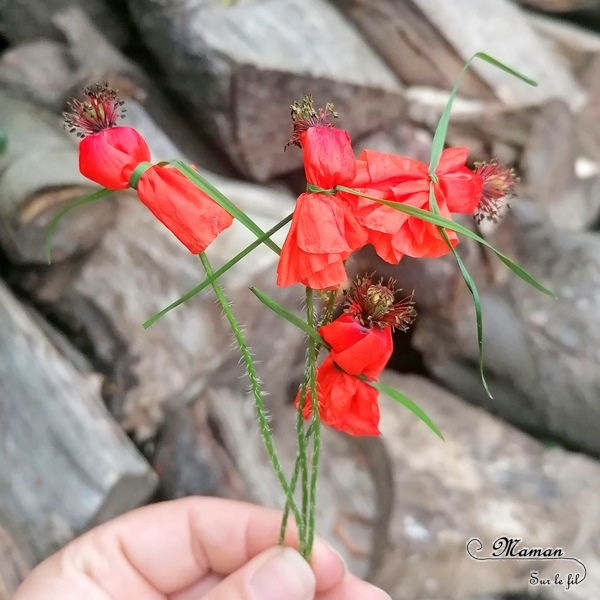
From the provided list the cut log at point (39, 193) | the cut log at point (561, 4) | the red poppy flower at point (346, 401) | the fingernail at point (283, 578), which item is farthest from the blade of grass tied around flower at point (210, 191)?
the cut log at point (561, 4)

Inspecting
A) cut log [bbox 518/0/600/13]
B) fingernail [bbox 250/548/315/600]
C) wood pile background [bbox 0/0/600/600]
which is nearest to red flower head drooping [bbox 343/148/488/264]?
fingernail [bbox 250/548/315/600]

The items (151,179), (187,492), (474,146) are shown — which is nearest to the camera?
(151,179)

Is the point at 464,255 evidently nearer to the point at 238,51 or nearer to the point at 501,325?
the point at 501,325

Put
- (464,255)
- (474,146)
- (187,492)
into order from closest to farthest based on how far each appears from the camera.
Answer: (187,492) → (464,255) → (474,146)

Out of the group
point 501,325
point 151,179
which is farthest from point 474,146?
point 151,179

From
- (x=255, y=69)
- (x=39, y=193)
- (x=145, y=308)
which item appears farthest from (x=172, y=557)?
(x=255, y=69)

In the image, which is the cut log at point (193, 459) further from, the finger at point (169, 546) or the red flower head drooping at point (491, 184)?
the red flower head drooping at point (491, 184)

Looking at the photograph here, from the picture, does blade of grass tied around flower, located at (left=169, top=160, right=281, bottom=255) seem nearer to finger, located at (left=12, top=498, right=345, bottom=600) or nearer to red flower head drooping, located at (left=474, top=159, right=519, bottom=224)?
red flower head drooping, located at (left=474, top=159, right=519, bottom=224)
